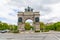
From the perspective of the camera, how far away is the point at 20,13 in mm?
67688

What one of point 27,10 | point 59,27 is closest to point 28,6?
point 27,10

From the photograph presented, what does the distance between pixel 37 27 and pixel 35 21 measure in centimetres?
264

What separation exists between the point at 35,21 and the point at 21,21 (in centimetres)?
587

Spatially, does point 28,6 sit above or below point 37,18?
above

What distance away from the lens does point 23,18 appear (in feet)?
222

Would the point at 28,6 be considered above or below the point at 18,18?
above

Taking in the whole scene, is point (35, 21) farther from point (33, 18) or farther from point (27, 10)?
point (27, 10)

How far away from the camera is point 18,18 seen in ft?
223

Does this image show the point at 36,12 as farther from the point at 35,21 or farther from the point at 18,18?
the point at 18,18

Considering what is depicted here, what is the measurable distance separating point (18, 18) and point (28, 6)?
7124 mm

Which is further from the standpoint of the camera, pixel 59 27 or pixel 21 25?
pixel 59 27

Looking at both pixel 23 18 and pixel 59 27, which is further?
pixel 59 27

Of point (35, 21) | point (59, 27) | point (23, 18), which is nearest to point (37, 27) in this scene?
point (35, 21)

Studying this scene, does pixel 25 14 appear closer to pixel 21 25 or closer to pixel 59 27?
pixel 21 25
